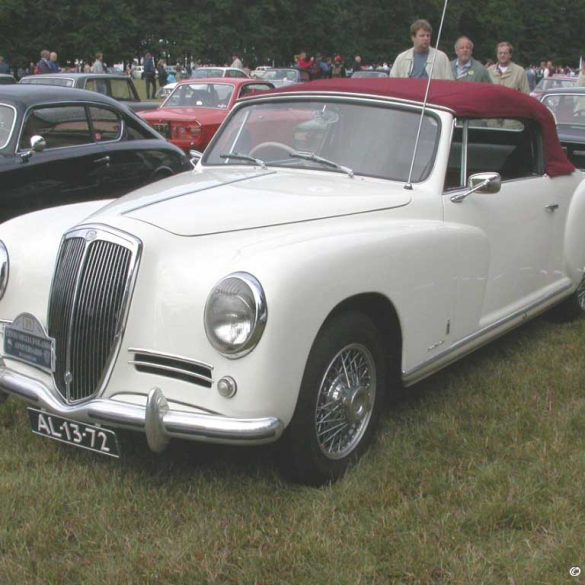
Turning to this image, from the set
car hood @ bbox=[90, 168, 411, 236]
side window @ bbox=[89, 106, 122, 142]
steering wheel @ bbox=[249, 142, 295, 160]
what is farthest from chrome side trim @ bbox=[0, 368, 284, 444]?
side window @ bbox=[89, 106, 122, 142]

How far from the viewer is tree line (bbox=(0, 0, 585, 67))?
125ft

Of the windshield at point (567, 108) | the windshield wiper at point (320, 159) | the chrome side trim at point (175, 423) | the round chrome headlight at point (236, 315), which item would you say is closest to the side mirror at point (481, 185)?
the windshield wiper at point (320, 159)

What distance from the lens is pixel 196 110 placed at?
12891mm

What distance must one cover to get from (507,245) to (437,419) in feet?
3.59

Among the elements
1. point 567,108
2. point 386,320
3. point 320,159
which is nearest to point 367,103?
point 320,159

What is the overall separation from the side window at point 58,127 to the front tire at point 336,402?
454cm

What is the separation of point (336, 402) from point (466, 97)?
1994mm

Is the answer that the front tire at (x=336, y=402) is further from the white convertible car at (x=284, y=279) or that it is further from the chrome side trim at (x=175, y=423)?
the chrome side trim at (x=175, y=423)

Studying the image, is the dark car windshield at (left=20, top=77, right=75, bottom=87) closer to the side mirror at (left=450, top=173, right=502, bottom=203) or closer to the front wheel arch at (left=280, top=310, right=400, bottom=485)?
the side mirror at (left=450, top=173, right=502, bottom=203)

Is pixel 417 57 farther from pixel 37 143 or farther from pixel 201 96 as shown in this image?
pixel 201 96

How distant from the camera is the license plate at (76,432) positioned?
3.41 meters

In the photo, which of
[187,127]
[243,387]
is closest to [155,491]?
[243,387]

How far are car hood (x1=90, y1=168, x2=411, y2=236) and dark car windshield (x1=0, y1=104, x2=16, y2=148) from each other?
3.20 metres

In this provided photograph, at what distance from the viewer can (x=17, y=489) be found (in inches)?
140
